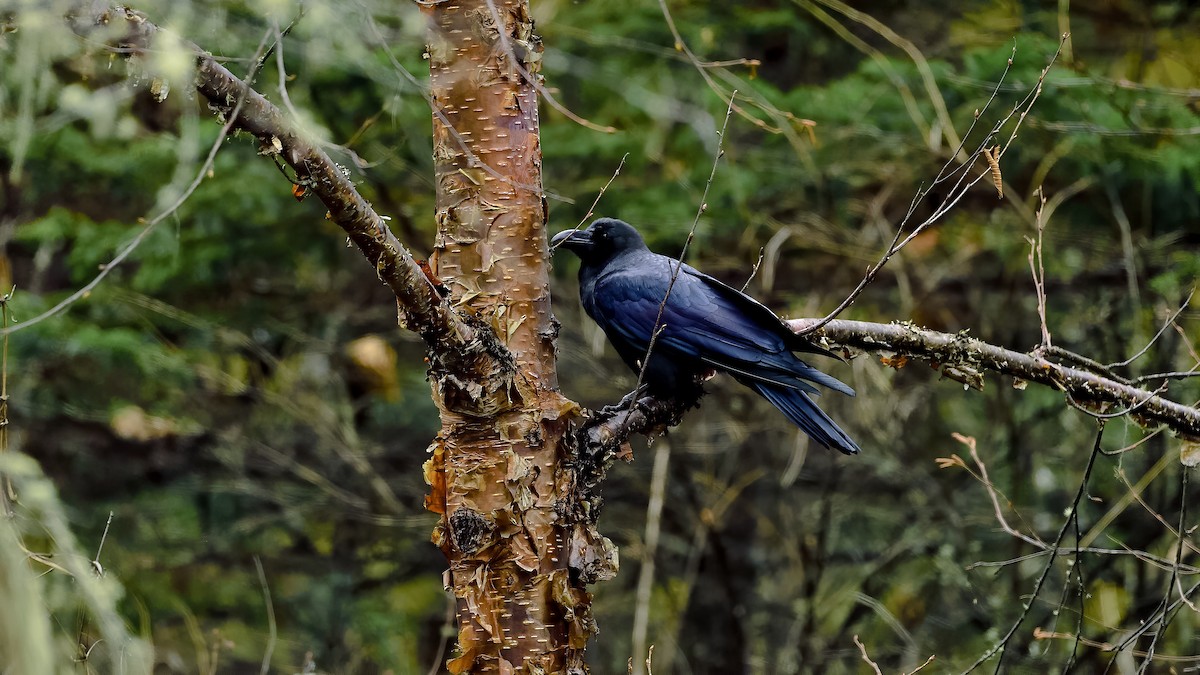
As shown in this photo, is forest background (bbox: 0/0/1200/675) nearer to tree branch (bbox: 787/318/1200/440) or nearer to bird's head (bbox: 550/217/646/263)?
bird's head (bbox: 550/217/646/263)

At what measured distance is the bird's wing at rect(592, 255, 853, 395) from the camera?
360cm

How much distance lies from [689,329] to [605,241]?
0.78 m

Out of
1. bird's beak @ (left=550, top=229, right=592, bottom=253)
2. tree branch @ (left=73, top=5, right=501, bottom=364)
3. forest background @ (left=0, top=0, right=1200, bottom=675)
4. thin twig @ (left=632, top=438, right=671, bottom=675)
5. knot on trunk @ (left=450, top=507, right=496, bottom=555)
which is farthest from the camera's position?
thin twig @ (left=632, top=438, right=671, bottom=675)

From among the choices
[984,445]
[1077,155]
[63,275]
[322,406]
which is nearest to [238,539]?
[322,406]

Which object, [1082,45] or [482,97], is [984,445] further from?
[482,97]

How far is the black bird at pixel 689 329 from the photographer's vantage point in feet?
11.6

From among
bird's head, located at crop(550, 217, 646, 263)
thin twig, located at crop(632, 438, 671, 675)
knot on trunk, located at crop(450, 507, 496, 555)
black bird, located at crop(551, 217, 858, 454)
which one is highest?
bird's head, located at crop(550, 217, 646, 263)

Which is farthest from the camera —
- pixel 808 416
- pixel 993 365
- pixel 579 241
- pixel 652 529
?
pixel 652 529

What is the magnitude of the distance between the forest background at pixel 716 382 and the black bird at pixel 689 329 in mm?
978

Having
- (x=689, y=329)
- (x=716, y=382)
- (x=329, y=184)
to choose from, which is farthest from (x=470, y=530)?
(x=716, y=382)

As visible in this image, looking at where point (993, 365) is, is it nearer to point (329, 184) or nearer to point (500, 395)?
point (500, 395)

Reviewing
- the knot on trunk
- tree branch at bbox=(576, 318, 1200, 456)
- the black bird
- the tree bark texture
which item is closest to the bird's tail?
the black bird

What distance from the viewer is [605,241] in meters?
4.55

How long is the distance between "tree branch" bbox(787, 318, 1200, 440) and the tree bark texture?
939 mm
